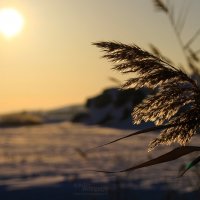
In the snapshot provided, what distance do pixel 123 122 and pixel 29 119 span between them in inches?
212

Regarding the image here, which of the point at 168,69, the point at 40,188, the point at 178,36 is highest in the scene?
the point at 178,36

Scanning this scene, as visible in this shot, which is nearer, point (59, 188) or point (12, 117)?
point (59, 188)

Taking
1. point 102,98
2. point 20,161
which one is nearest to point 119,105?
point 102,98

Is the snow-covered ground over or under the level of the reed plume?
under

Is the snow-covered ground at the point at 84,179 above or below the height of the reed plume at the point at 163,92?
below

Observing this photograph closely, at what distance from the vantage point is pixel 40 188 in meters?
5.24

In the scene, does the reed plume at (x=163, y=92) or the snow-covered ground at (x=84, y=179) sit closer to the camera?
the reed plume at (x=163, y=92)

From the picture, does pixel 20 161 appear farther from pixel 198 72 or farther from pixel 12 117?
pixel 12 117

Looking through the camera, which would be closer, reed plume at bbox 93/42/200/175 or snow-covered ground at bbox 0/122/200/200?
reed plume at bbox 93/42/200/175

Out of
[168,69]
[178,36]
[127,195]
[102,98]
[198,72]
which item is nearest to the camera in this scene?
[168,69]

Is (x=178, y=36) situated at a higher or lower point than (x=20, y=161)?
higher

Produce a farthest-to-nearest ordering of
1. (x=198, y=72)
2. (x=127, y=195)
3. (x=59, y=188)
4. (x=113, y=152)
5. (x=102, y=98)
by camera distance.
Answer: (x=102, y=98) < (x=113, y=152) < (x=59, y=188) < (x=127, y=195) < (x=198, y=72)

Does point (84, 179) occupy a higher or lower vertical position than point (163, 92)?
lower

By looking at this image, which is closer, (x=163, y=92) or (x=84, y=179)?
(x=163, y=92)
